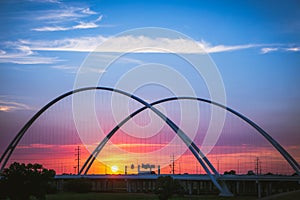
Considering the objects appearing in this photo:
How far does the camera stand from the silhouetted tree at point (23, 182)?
204 feet

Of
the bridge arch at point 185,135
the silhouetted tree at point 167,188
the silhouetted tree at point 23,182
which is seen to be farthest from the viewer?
the bridge arch at point 185,135

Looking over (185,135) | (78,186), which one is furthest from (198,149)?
(78,186)

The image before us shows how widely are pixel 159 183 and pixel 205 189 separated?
187 ft

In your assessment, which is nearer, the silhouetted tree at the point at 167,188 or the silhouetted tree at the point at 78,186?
the silhouetted tree at the point at 167,188

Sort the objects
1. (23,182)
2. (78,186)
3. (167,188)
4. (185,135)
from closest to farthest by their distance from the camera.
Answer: (23,182) → (167,188) → (185,135) → (78,186)

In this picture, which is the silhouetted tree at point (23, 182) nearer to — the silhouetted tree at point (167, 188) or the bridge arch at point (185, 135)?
the silhouetted tree at point (167, 188)

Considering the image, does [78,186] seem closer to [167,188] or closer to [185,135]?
[185,135]

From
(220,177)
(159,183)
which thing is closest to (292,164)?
(220,177)

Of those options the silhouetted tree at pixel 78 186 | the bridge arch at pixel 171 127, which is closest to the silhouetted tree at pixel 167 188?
the bridge arch at pixel 171 127

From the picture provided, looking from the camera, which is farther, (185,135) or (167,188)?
(185,135)

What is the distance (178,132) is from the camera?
103375 mm

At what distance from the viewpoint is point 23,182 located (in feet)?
204

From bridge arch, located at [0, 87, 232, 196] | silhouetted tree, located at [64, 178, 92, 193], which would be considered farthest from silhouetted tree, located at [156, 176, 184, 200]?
silhouetted tree, located at [64, 178, 92, 193]

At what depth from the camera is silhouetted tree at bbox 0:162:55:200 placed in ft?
204
